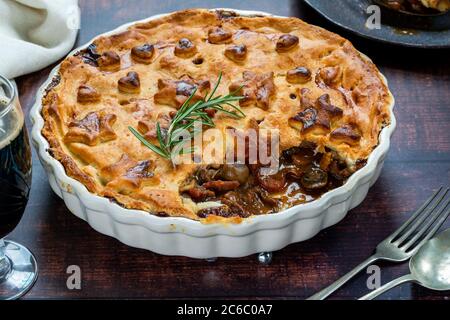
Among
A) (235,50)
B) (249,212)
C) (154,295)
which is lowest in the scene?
(154,295)

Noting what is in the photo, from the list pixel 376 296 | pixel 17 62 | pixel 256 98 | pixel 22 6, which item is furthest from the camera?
pixel 22 6

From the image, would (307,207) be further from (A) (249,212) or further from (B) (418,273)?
(B) (418,273)

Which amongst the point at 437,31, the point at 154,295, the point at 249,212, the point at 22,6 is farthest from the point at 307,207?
the point at 22,6

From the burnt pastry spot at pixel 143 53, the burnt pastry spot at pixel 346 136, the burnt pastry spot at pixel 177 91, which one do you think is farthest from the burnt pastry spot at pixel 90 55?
the burnt pastry spot at pixel 346 136

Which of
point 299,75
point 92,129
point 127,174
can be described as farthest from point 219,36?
point 127,174

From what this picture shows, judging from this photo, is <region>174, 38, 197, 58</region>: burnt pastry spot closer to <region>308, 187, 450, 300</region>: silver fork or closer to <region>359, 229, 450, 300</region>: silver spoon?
<region>308, 187, 450, 300</region>: silver fork

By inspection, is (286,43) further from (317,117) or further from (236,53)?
(317,117)
